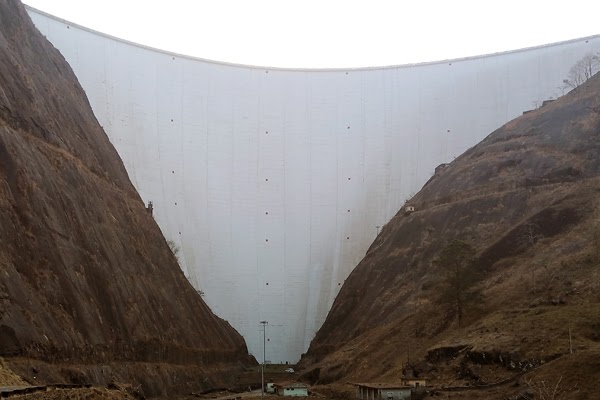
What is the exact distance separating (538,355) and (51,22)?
5294cm

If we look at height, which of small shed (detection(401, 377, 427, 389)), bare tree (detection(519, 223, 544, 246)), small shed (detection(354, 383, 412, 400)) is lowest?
small shed (detection(354, 383, 412, 400))

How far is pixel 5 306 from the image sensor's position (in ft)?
96.4

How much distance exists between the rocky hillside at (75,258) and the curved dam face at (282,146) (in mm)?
10581

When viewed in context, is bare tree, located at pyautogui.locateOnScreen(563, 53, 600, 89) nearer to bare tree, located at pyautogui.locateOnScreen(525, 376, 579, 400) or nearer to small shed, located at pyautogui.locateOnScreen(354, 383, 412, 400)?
small shed, located at pyautogui.locateOnScreen(354, 383, 412, 400)

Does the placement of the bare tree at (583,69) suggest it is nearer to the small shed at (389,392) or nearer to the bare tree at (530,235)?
the bare tree at (530,235)

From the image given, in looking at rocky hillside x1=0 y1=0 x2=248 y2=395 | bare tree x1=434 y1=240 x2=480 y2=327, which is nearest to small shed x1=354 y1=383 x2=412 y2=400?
bare tree x1=434 y1=240 x2=480 y2=327

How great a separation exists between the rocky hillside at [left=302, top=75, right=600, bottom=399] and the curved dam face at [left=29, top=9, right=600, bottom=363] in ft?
23.9

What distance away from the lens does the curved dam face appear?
7019 cm

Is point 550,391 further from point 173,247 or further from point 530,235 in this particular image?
point 173,247

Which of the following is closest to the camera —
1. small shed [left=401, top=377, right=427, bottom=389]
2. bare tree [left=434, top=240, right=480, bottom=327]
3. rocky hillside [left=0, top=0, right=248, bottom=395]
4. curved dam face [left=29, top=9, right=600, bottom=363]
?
rocky hillside [left=0, top=0, right=248, bottom=395]

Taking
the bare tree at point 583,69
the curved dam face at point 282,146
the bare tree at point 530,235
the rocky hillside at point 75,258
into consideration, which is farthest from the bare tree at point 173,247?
the bare tree at point 583,69

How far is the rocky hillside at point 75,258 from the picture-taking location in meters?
32.3

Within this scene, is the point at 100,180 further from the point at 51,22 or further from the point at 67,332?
the point at 51,22

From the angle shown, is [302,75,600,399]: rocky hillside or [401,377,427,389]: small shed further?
[401,377,427,389]: small shed
